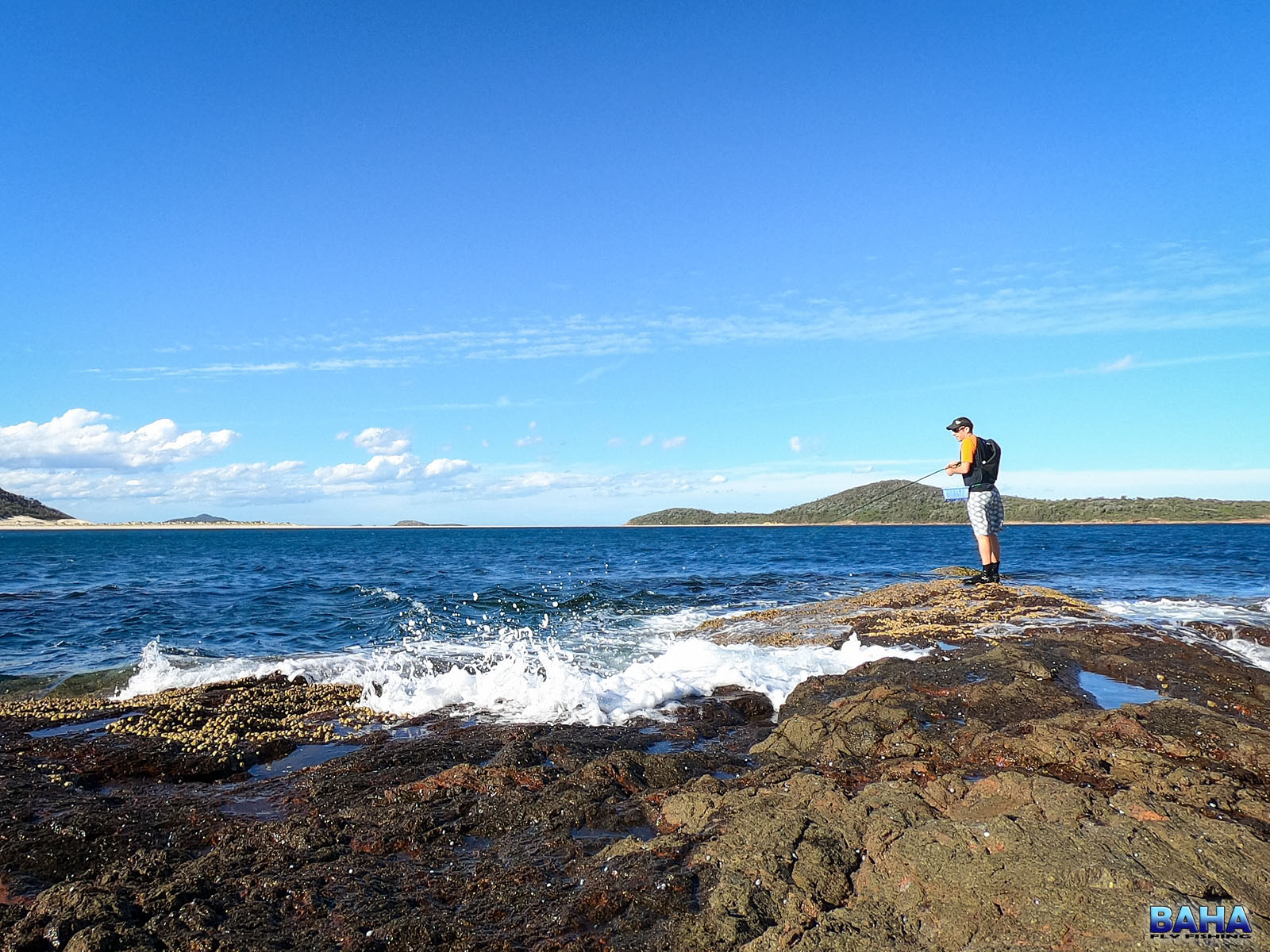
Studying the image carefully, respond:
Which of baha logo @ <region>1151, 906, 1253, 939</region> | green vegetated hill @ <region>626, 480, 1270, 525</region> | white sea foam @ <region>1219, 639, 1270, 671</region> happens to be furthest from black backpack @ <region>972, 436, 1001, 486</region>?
green vegetated hill @ <region>626, 480, 1270, 525</region>

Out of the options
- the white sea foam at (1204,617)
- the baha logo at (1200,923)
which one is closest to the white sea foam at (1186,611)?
the white sea foam at (1204,617)

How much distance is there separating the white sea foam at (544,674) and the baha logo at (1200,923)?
549 cm

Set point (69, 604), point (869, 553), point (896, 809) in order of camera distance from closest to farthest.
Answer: point (896, 809) → point (69, 604) → point (869, 553)

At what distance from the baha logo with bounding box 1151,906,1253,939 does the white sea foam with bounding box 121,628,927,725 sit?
549 centimetres

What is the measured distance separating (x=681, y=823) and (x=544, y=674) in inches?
228

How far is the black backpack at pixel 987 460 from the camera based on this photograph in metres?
14.1

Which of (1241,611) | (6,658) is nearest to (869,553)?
(1241,611)

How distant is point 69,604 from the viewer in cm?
2220

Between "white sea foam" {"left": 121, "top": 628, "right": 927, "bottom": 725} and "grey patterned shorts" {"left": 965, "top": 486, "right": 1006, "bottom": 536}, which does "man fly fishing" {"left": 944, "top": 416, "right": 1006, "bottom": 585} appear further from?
"white sea foam" {"left": 121, "top": 628, "right": 927, "bottom": 725}

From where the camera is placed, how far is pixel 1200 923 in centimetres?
302

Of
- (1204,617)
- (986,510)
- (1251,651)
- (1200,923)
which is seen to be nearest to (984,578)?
(986,510)

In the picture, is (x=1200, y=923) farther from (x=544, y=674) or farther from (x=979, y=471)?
(x=979, y=471)

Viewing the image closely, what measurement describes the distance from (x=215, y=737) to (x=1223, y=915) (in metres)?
8.22

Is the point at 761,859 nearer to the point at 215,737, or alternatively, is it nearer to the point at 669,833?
the point at 669,833
